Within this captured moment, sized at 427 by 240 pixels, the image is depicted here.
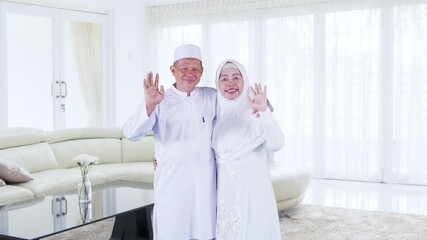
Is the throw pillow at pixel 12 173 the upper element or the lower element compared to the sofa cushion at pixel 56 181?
upper

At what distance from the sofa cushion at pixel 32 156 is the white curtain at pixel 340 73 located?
292 centimetres

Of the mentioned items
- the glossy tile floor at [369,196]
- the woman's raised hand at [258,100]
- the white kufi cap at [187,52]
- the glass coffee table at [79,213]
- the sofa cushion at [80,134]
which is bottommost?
the glossy tile floor at [369,196]

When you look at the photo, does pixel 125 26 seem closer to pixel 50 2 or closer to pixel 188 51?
pixel 50 2

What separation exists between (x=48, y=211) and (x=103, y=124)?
13.2 feet

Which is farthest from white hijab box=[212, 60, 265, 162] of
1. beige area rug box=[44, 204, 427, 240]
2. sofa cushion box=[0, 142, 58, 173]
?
sofa cushion box=[0, 142, 58, 173]

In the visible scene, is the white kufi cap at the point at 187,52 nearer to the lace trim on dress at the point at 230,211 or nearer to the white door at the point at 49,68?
the lace trim on dress at the point at 230,211

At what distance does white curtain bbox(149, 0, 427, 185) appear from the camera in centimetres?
599

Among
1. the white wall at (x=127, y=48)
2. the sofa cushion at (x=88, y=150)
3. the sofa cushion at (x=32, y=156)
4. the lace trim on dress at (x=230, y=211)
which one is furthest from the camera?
the white wall at (x=127, y=48)

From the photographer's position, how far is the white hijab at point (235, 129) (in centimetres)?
193

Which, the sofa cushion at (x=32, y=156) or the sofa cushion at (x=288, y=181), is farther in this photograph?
the sofa cushion at (x=32, y=156)

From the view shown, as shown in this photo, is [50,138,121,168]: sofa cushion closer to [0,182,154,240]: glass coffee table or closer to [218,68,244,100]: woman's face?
[0,182,154,240]: glass coffee table

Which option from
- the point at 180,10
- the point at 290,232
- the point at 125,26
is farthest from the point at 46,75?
the point at 290,232

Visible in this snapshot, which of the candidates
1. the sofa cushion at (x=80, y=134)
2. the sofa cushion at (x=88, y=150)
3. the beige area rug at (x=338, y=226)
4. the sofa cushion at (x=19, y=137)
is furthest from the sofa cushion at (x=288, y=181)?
the sofa cushion at (x=19, y=137)

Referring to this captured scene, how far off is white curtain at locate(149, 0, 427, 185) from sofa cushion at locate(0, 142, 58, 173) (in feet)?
9.56
